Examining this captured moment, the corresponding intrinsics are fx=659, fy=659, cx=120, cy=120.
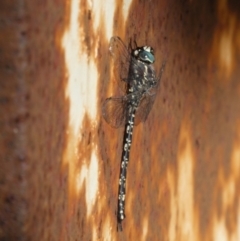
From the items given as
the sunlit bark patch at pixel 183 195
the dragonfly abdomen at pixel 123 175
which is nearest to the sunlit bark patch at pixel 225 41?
the sunlit bark patch at pixel 183 195

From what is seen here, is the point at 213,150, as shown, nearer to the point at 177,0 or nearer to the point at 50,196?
the point at 177,0

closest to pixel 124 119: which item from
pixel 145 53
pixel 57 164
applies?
pixel 145 53

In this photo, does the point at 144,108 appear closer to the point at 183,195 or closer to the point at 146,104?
the point at 146,104

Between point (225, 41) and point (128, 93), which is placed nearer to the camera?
point (128, 93)

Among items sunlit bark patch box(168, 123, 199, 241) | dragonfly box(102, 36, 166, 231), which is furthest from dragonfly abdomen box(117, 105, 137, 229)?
sunlit bark patch box(168, 123, 199, 241)

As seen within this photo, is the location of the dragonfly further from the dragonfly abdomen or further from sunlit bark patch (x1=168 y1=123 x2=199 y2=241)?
sunlit bark patch (x1=168 y1=123 x2=199 y2=241)

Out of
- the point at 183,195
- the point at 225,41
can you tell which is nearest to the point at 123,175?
the point at 183,195

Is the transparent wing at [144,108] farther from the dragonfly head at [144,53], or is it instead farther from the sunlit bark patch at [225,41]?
the sunlit bark patch at [225,41]
